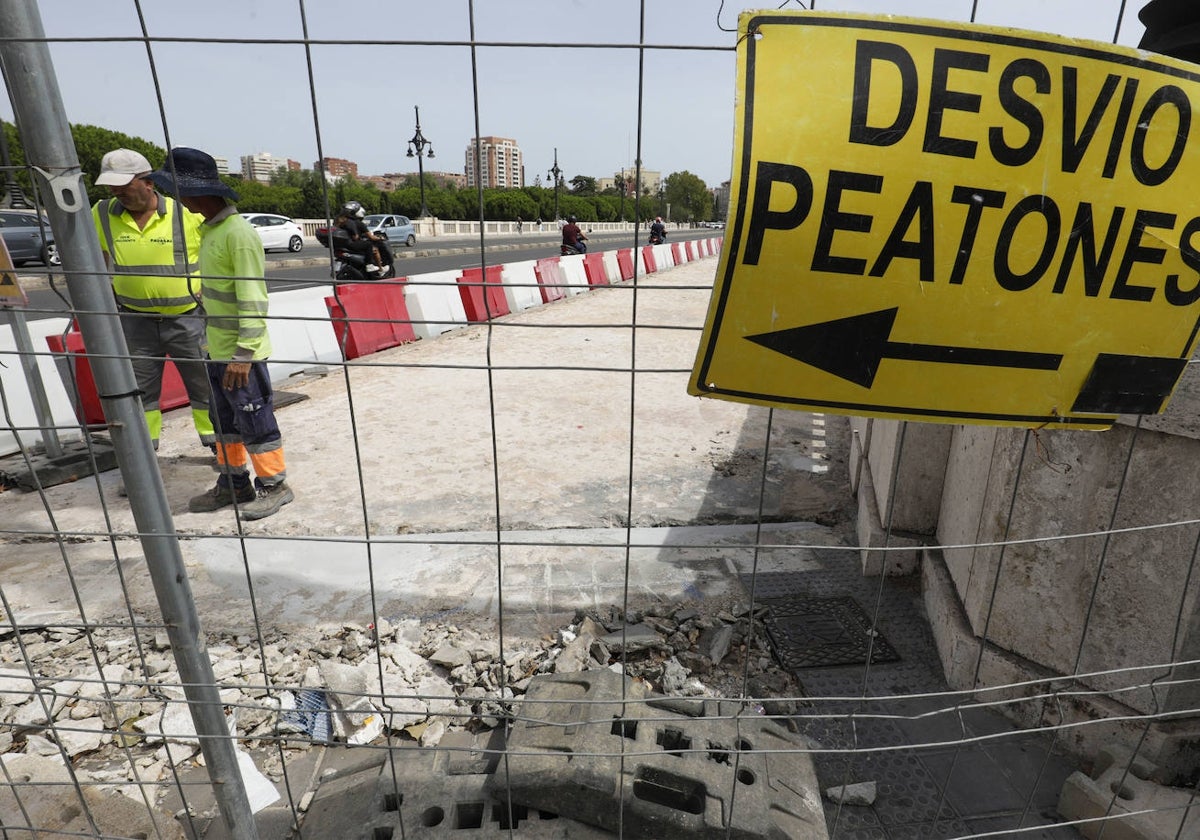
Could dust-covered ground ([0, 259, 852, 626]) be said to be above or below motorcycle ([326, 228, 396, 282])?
below

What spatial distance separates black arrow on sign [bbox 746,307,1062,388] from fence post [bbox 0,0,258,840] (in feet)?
4.51

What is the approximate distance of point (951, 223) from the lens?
50.1 inches

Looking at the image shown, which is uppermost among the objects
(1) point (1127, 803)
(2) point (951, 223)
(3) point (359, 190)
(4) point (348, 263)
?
(2) point (951, 223)

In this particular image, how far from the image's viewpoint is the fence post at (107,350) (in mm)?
1274

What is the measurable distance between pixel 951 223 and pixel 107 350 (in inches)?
68.9

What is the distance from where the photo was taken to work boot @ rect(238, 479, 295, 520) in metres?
4.27

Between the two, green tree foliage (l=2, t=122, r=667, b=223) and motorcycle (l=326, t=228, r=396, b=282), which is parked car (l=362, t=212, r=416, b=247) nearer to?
green tree foliage (l=2, t=122, r=667, b=223)

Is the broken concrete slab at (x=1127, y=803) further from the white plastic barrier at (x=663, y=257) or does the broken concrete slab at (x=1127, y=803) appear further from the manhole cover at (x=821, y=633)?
the white plastic barrier at (x=663, y=257)

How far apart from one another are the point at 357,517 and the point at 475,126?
340 centimetres

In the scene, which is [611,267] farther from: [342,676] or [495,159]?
[495,159]

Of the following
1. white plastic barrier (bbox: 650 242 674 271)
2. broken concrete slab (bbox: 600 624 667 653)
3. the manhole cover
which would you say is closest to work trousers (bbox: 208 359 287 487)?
broken concrete slab (bbox: 600 624 667 653)

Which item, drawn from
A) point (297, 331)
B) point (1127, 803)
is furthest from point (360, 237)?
point (1127, 803)

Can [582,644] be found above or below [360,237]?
below

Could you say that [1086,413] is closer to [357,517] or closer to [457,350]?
[357,517]
